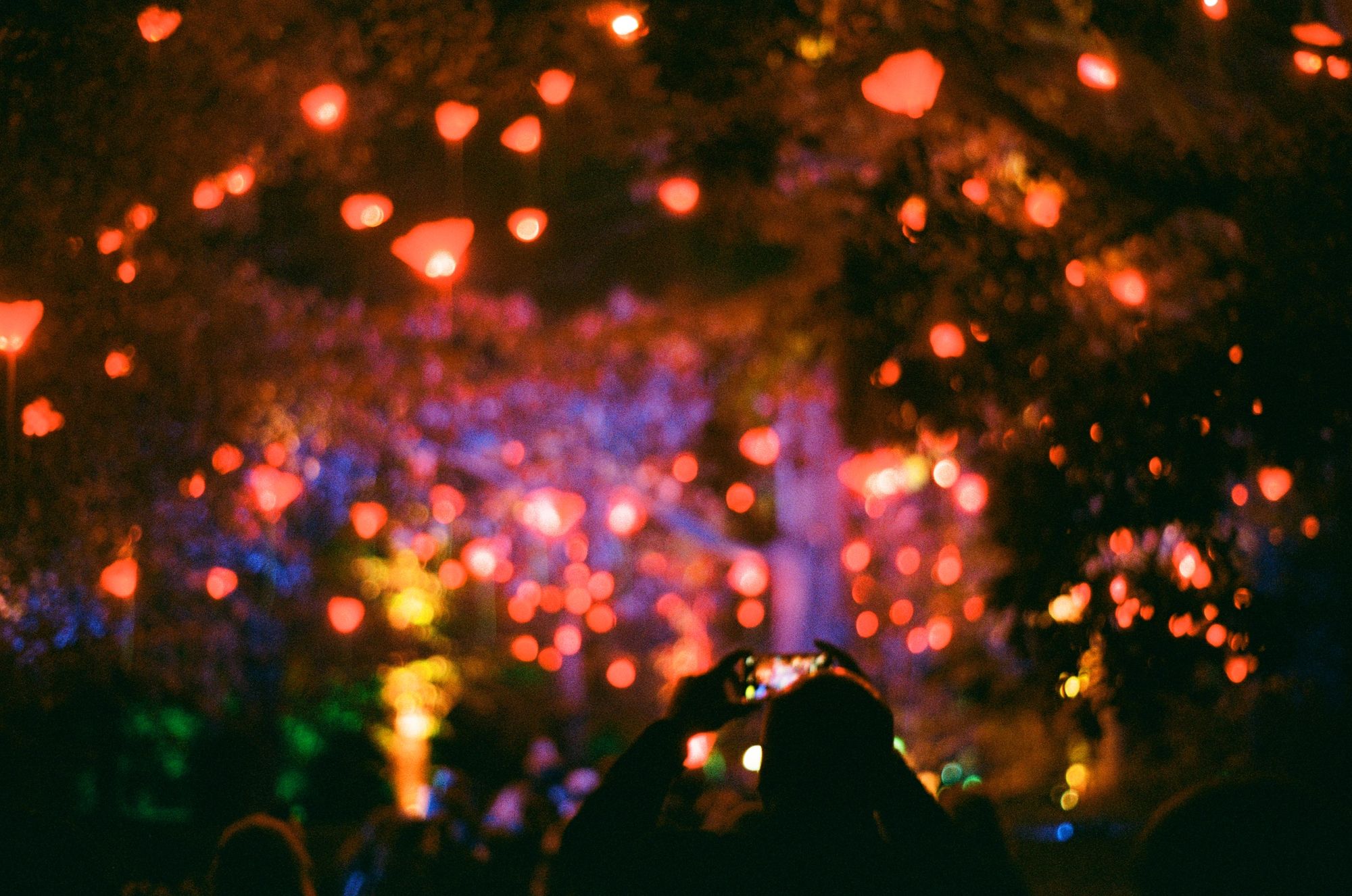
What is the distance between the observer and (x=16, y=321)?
11.3 ft

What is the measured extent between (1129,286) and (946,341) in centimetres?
86

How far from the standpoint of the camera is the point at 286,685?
10156 millimetres

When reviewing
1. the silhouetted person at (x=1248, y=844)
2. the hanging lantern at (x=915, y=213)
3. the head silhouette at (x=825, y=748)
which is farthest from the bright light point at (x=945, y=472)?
the head silhouette at (x=825, y=748)

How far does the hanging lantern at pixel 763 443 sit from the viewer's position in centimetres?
951

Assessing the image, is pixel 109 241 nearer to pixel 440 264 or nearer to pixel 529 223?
pixel 440 264

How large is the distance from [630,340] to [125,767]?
5631 mm

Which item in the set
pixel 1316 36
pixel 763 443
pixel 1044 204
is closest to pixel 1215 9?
pixel 1316 36

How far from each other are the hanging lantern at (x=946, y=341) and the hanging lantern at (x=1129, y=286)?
2.37 ft

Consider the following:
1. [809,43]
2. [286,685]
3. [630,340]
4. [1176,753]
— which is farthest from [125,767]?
[1176,753]

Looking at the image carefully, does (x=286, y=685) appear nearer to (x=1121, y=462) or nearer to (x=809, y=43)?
(x=809, y=43)

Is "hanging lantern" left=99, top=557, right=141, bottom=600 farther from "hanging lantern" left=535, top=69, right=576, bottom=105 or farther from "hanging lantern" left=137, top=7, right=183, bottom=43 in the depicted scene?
"hanging lantern" left=535, top=69, right=576, bottom=105

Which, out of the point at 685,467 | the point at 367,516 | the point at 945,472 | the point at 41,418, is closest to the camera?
the point at 41,418

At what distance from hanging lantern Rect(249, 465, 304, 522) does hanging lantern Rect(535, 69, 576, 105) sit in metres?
2.57

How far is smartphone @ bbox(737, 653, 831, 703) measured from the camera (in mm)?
2189
